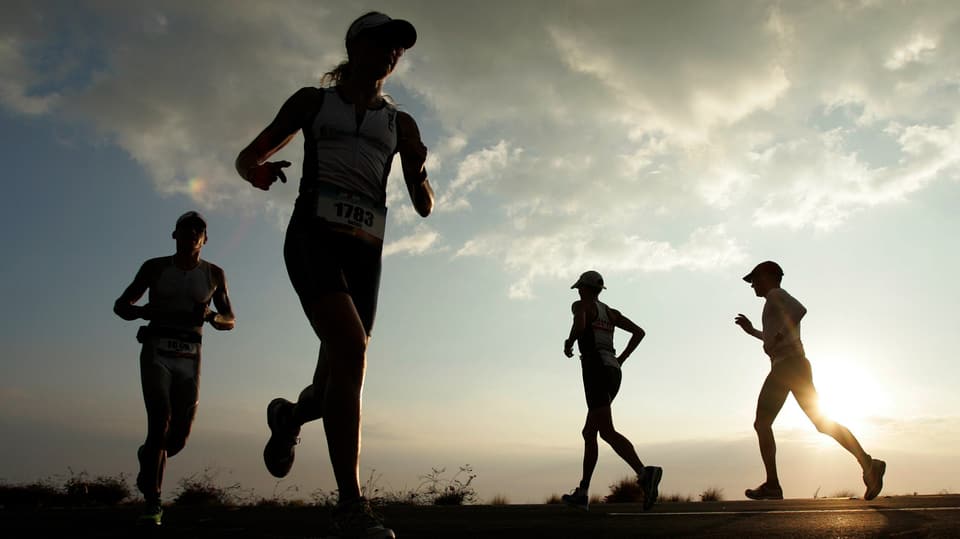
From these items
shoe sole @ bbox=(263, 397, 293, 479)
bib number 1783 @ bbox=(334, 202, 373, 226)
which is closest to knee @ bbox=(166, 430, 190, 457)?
shoe sole @ bbox=(263, 397, 293, 479)

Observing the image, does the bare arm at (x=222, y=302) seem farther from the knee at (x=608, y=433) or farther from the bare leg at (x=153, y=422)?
the knee at (x=608, y=433)

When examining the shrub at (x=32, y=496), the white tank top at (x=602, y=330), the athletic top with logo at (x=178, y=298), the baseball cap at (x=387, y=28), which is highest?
the baseball cap at (x=387, y=28)

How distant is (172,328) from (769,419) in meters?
5.62

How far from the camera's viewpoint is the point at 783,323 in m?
7.99

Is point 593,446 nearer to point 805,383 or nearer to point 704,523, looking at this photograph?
point 805,383

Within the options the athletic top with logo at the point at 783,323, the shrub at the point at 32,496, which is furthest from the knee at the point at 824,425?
the shrub at the point at 32,496

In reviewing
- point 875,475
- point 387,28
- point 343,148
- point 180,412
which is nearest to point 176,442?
point 180,412

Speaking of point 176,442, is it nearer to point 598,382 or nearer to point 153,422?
point 153,422

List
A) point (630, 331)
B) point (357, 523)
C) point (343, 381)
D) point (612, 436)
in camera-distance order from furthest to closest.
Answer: point (630, 331) < point (612, 436) < point (343, 381) < point (357, 523)

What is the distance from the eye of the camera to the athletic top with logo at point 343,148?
3.67m

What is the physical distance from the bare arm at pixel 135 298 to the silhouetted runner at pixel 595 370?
165 inches

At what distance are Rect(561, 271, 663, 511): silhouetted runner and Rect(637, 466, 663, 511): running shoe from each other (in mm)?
161

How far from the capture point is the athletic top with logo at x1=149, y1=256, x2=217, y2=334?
6070 millimetres

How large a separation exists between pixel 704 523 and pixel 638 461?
2.65m
